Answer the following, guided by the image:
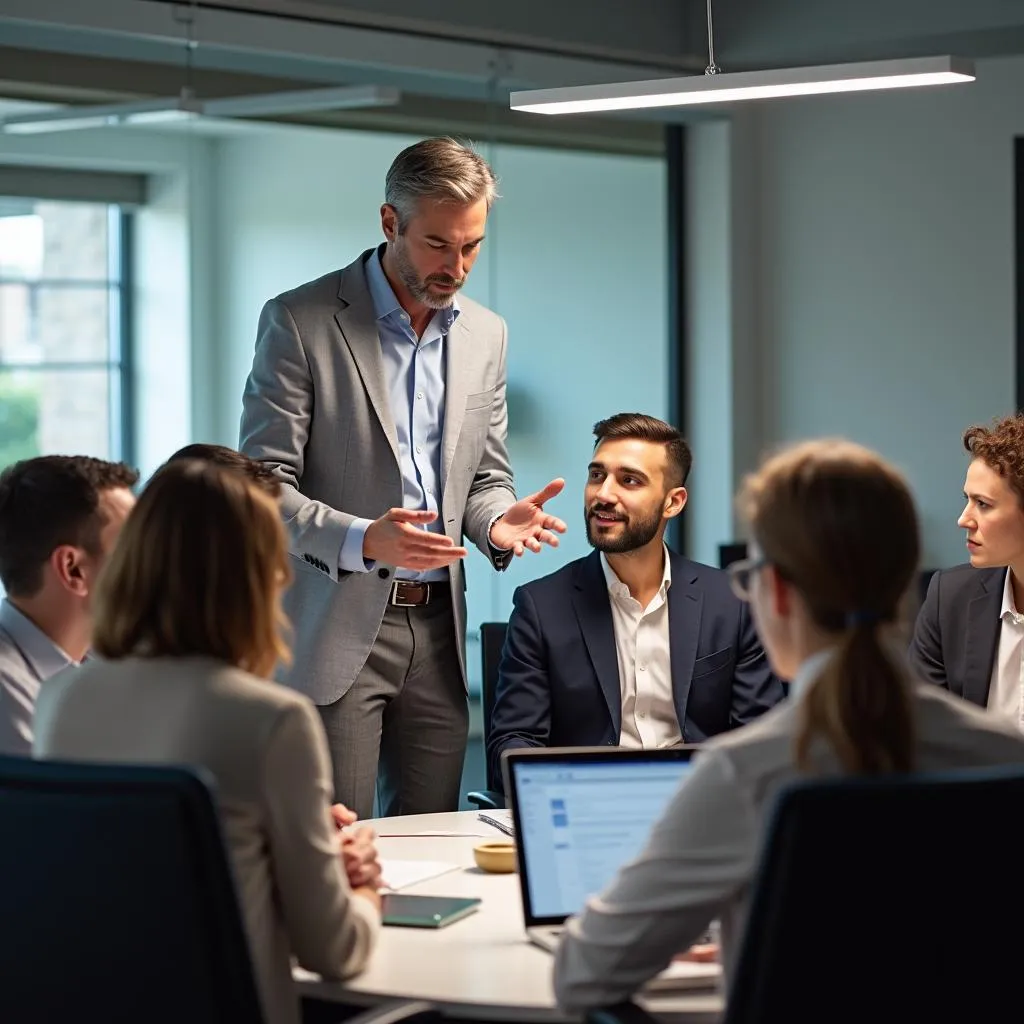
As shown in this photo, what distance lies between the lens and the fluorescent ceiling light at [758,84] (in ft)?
9.62

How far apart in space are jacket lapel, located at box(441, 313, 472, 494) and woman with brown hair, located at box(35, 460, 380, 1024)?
65.6 inches

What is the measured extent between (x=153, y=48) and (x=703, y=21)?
2.33m

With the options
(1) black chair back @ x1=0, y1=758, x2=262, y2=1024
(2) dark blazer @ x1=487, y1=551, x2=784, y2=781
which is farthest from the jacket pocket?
(1) black chair back @ x1=0, y1=758, x2=262, y2=1024

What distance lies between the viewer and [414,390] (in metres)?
3.74

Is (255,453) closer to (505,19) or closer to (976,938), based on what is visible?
(976,938)

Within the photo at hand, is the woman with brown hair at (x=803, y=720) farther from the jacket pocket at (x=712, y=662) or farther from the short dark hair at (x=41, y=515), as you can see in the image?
the jacket pocket at (x=712, y=662)

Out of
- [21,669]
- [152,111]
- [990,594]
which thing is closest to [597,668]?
[990,594]

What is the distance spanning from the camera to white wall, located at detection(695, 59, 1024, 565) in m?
6.12

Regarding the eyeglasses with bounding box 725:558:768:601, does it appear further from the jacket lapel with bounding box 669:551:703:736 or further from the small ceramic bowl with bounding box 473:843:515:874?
the jacket lapel with bounding box 669:551:703:736

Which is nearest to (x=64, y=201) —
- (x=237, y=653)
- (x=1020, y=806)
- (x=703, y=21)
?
(x=703, y=21)

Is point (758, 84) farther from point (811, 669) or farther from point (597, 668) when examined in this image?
point (811, 669)

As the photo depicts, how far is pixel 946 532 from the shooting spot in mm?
6227

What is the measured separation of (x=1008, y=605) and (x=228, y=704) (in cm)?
205

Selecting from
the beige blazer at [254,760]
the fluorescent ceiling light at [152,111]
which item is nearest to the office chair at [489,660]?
the fluorescent ceiling light at [152,111]
